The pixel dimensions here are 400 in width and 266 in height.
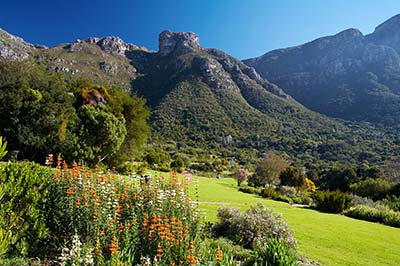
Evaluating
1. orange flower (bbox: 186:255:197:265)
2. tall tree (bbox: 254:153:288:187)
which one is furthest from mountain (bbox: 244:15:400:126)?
orange flower (bbox: 186:255:197:265)

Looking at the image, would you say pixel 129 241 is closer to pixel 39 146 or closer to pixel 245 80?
pixel 39 146

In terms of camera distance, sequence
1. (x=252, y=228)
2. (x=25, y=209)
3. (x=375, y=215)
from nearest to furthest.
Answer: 1. (x=25, y=209)
2. (x=252, y=228)
3. (x=375, y=215)

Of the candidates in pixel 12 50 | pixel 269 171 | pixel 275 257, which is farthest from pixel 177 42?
pixel 275 257

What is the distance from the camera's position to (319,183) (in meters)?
45.3

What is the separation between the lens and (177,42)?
114750 millimetres

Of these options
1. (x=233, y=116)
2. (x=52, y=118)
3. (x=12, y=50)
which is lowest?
(x=52, y=118)

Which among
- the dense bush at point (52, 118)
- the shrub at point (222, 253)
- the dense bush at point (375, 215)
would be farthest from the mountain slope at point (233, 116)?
the shrub at point (222, 253)

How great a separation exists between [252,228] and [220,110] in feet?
227

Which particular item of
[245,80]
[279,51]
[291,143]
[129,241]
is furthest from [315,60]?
[129,241]

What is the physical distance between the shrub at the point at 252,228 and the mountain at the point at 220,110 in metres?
51.9

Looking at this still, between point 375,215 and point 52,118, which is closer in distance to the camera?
point 375,215

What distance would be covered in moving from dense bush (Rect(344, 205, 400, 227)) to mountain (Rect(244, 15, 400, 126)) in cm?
7305

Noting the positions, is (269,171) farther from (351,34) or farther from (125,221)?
(351,34)

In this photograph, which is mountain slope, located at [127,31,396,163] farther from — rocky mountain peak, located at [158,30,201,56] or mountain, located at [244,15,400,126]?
rocky mountain peak, located at [158,30,201,56]
